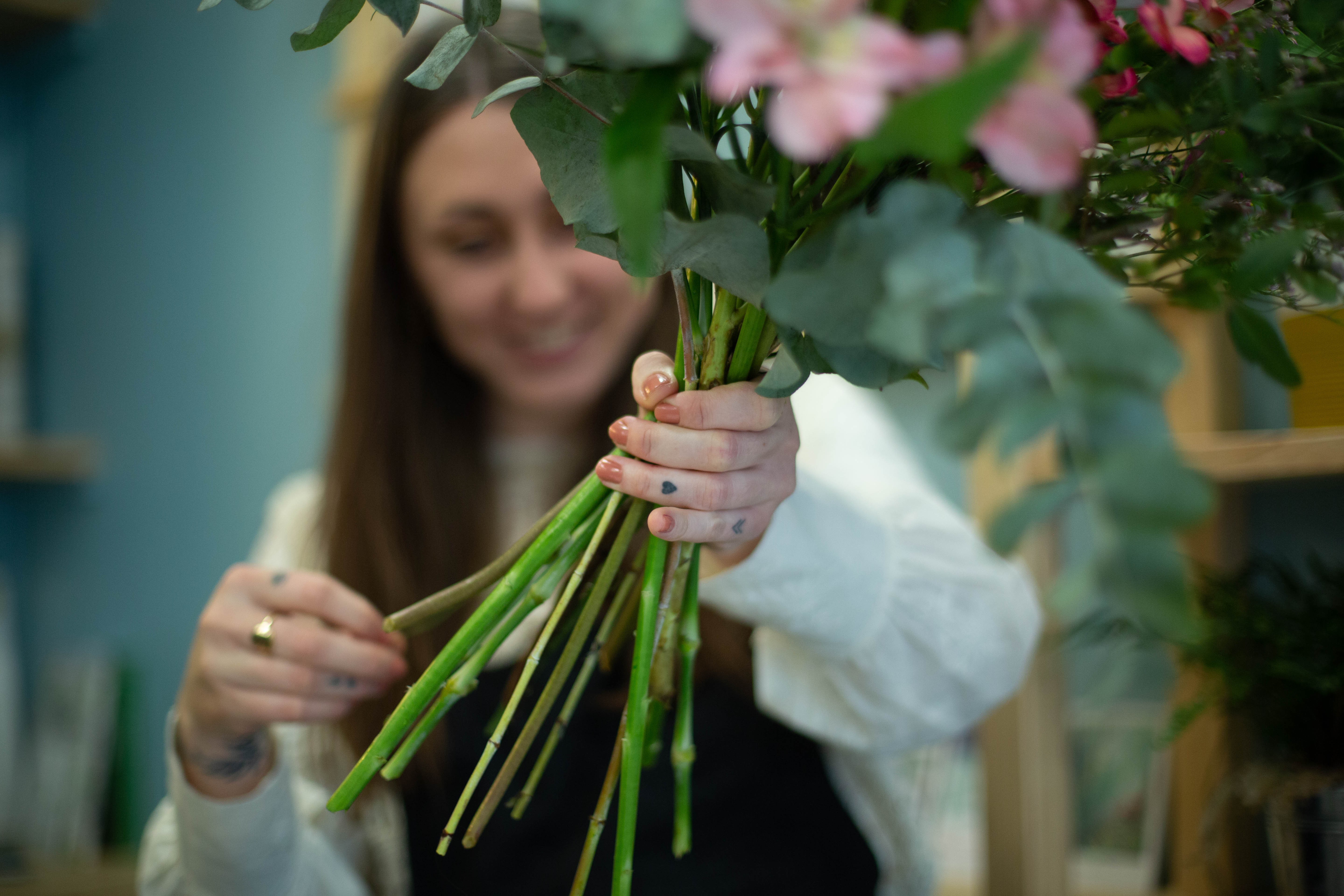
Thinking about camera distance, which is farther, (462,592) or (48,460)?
(48,460)

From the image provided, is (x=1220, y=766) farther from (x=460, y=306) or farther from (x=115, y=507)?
(x=115, y=507)

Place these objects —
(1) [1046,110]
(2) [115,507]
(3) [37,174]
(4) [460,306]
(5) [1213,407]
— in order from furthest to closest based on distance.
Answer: (3) [37,174] < (2) [115,507] < (4) [460,306] < (5) [1213,407] < (1) [1046,110]

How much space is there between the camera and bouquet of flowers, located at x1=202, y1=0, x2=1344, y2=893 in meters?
0.16

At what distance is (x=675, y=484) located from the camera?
33 centimetres

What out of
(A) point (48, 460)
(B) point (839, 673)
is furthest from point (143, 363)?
(B) point (839, 673)

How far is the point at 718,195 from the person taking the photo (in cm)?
27

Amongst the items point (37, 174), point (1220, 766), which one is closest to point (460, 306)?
point (1220, 766)

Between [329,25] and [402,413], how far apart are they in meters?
0.71

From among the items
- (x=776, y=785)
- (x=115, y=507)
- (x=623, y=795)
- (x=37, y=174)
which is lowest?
(x=776, y=785)

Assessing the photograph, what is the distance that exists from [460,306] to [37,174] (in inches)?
51.2

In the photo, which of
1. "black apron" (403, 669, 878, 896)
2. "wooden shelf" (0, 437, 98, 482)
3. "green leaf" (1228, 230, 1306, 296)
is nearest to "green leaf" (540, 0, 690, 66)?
"green leaf" (1228, 230, 1306, 296)

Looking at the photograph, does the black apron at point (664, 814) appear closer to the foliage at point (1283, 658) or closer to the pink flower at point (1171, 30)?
the foliage at point (1283, 658)

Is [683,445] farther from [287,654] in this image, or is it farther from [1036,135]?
[287,654]

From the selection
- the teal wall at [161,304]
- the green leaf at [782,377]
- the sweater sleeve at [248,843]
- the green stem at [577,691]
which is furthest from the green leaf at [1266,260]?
the teal wall at [161,304]
